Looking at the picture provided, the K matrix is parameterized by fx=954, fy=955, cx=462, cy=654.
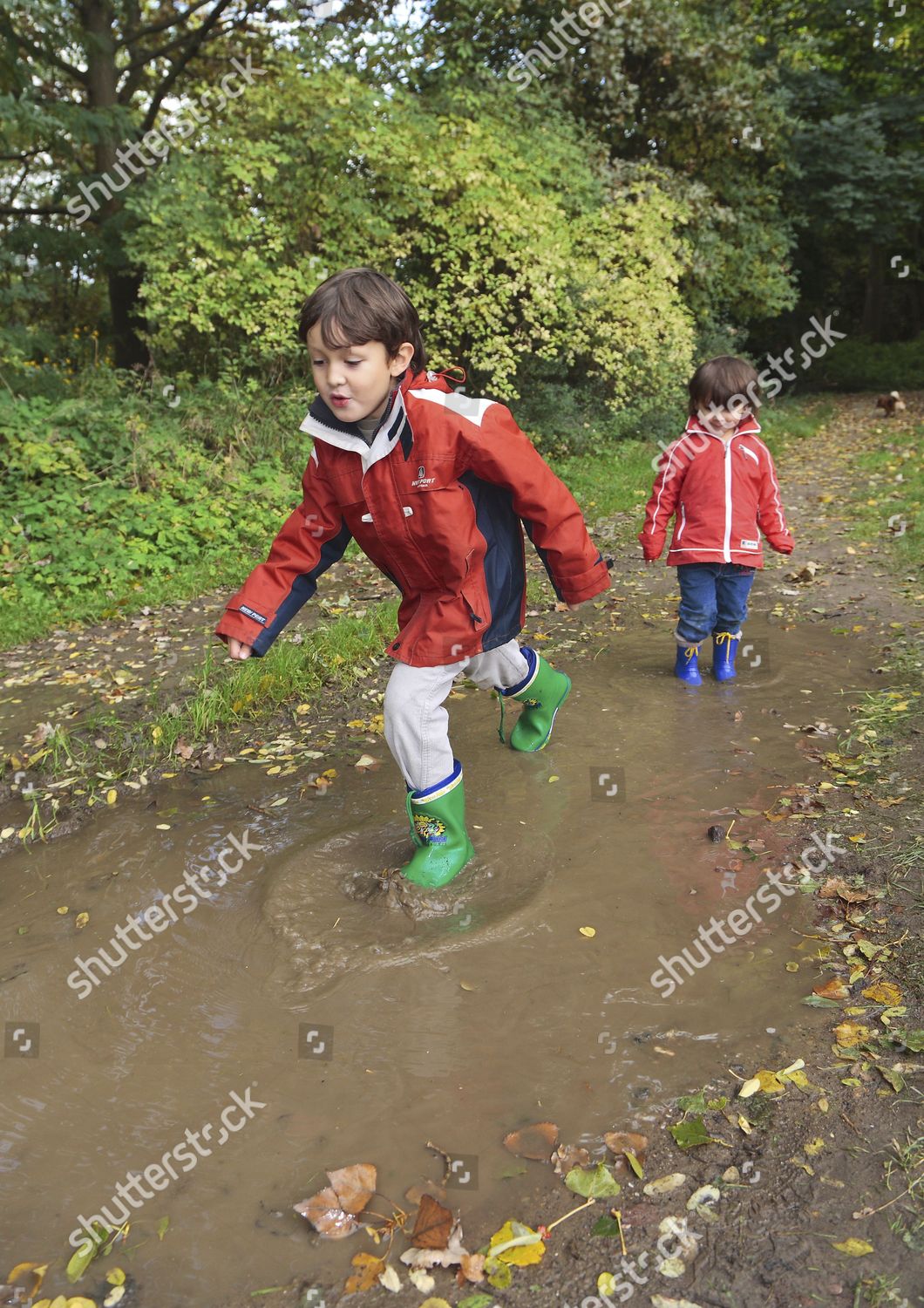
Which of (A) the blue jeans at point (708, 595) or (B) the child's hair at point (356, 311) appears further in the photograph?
(A) the blue jeans at point (708, 595)

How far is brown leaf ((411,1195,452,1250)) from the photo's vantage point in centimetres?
199

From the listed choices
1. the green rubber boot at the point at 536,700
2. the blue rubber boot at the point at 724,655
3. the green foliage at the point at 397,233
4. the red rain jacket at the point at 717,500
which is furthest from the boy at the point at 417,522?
the green foliage at the point at 397,233

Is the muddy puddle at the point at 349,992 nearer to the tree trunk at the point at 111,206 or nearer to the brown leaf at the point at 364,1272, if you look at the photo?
the brown leaf at the point at 364,1272

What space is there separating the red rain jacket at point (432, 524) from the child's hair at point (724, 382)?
159 cm

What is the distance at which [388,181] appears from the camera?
9.43m

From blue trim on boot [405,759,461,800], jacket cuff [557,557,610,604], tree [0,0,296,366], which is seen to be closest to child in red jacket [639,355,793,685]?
jacket cuff [557,557,610,604]

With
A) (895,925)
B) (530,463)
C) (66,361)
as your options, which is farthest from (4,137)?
(895,925)

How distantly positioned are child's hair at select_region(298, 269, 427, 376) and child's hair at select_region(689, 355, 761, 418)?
2.11 meters

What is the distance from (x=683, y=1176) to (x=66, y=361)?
11607 millimetres

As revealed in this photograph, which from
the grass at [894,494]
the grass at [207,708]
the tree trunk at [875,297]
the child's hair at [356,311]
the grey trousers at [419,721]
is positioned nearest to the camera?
the child's hair at [356,311]

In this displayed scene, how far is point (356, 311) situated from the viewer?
9.08 feet

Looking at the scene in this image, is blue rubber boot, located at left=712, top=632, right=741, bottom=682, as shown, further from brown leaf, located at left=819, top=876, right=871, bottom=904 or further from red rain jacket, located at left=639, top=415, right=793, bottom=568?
brown leaf, located at left=819, top=876, right=871, bottom=904

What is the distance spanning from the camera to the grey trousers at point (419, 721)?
3.11m

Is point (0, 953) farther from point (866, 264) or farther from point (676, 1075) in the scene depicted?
point (866, 264)
